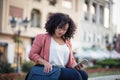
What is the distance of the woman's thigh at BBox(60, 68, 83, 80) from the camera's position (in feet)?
9.40

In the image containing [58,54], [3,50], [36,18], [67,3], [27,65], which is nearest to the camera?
[58,54]

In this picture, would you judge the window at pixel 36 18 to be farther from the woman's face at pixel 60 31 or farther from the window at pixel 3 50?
the woman's face at pixel 60 31

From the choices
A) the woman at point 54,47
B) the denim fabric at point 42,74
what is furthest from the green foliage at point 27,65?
the denim fabric at point 42,74

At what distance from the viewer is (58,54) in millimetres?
3070

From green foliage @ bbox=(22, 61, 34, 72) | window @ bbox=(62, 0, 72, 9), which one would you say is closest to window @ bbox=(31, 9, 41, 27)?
window @ bbox=(62, 0, 72, 9)

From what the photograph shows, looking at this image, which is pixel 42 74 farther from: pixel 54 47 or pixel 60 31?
pixel 60 31

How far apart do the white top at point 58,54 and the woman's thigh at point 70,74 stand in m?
0.15

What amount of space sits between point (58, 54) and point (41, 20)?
26.0 m

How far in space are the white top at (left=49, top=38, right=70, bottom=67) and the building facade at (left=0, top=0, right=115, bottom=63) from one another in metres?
18.1

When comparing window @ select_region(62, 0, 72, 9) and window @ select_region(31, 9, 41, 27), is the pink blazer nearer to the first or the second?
window @ select_region(31, 9, 41, 27)

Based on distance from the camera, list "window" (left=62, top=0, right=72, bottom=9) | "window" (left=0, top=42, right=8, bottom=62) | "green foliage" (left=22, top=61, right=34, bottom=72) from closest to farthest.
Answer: "green foliage" (left=22, top=61, right=34, bottom=72) → "window" (left=0, top=42, right=8, bottom=62) → "window" (left=62, top=0, right=72, bottom=9)

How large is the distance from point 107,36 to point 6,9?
35.3 ft

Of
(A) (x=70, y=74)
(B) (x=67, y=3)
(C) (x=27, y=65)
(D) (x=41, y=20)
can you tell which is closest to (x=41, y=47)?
(A) (x=70, y=74)

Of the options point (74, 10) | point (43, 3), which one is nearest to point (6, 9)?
point (43, 3)
